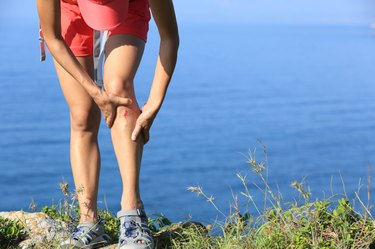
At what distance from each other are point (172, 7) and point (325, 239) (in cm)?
110

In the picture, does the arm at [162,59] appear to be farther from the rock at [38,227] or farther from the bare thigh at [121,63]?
the rock at [38,227]

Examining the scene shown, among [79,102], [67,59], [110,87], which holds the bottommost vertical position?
[79,102]

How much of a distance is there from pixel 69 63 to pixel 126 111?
0.97 feet

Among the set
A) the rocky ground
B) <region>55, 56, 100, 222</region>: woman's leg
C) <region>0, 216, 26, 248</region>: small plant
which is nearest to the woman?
<region>55, 56, 100, 222</region>: woman's leg

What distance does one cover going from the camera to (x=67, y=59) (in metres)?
3.02

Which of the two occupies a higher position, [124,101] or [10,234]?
A: [124,101]

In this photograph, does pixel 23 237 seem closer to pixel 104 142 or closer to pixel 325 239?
pixel 325 239

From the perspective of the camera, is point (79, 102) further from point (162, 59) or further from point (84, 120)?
point (162, 59)

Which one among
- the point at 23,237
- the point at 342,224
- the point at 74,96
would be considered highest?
the point at 74,96

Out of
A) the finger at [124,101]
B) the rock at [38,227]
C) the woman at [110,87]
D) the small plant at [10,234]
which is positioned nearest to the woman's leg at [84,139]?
the woman at [110,87]

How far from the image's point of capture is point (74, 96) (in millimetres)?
3240

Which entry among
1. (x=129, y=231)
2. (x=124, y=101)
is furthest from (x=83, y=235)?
(x=124, y=101)

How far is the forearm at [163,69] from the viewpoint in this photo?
3.15m

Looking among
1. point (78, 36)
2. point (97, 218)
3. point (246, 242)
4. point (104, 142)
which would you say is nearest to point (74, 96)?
point (78, 36)
